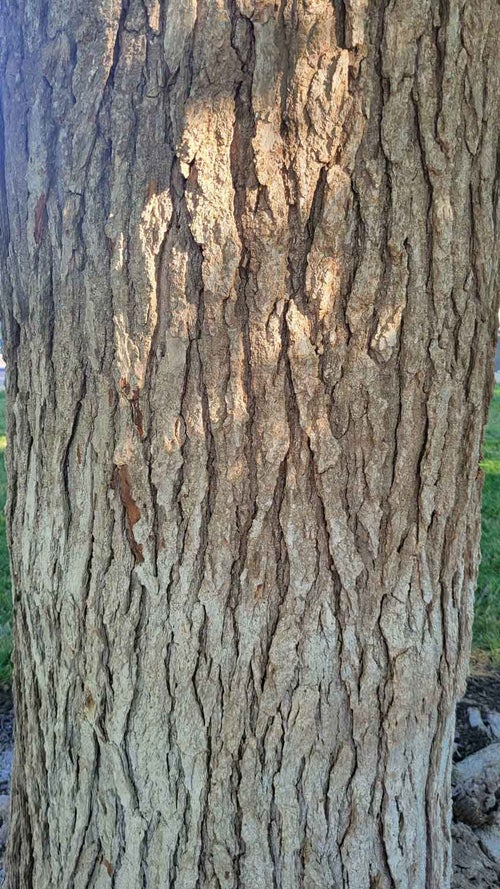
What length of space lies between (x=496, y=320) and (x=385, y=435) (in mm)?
380

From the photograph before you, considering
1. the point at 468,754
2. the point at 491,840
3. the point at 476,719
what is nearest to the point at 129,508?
the point at 491,840

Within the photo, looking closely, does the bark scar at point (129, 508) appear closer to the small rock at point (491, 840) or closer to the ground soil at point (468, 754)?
the ground soil at point (468, 754)

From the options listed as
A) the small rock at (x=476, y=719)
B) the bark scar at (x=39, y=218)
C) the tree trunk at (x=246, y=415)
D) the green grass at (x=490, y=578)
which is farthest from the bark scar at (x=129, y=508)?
the green grass at (x=490, y=578)

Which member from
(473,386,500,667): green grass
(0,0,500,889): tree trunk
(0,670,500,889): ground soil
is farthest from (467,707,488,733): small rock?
(0,0,500,889): tree trunk

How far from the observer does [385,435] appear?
61.9 inches

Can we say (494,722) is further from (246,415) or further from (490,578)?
(246,415)

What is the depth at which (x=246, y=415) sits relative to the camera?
1524 millimetres

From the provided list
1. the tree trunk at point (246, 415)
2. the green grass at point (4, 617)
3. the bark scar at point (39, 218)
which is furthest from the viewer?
the green grass at point (4, 617)

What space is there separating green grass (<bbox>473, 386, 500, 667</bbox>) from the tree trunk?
1871mm

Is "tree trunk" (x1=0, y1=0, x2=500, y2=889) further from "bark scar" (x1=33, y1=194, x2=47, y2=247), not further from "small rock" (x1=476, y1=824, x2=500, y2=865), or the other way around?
"small rock" (x1=476, y1=824, x2=500, y2=865)

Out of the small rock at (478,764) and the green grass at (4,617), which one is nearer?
the small rock at (478,764)

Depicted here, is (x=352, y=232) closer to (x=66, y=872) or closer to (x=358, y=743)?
(x=358, y=743)

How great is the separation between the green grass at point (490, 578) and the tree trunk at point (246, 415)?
6.14 feet

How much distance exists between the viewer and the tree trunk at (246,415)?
1.42 meters
